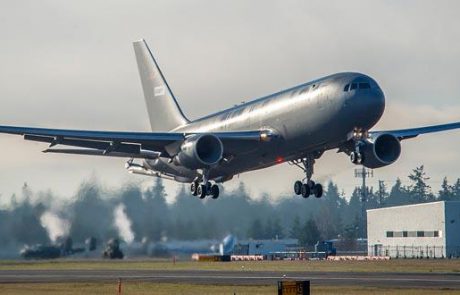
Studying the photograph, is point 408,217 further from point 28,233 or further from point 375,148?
point 375,148

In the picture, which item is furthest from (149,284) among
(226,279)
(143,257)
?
(143,257)

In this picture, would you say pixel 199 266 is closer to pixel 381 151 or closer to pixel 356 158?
pixel 381 151

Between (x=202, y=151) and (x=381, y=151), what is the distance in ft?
A: 38.3

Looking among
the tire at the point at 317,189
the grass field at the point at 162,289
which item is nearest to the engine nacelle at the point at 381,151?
the tire at the point at 317,189

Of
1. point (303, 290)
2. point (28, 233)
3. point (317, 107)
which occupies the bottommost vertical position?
point (303, 290)

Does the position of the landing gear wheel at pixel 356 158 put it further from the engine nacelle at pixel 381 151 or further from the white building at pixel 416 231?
the white building at pixel 416 231

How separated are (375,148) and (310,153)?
4.36 metres

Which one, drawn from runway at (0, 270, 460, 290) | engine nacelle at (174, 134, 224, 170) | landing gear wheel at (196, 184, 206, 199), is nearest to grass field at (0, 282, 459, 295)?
runway at (0, 270, 460, 290)

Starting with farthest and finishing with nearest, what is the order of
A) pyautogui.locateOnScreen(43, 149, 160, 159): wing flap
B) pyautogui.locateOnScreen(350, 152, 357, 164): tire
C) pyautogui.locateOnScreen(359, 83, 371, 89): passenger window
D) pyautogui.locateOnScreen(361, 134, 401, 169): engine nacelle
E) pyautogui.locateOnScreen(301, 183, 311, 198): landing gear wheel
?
pyautogui.locateOnScreen(43, 149, 160, 159): wing flap → pyautogui.locateOnScreen(301, 183, 311, 198): landing gear wheel → pyautogui.locateOnScreen(361, 134, 401, 169): engine nacelle → pyautogui.locateOnScreen(350, 152, 357, 164): tire → pyautogui.locateOnScreen(359, 83, 371, 89): passenger window

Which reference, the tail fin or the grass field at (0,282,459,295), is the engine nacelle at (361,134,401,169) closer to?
the grass field at (0,282,459,295)

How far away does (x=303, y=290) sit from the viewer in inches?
2002

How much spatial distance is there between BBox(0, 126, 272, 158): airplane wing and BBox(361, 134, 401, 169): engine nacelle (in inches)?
250

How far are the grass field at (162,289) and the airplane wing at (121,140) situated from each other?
10.6 m

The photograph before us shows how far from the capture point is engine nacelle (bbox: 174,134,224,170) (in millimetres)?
71438
